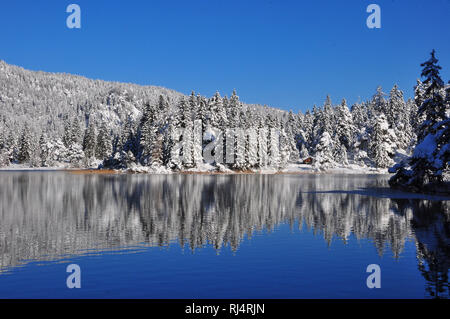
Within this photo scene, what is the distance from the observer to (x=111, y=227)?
25.8 metres

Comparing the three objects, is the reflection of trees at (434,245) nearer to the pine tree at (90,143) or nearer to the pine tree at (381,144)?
the pine tree at (381,144)

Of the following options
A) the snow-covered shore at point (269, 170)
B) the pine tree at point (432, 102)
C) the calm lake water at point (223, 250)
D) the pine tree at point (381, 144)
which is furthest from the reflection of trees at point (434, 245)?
the pine tree at point (381, 144)

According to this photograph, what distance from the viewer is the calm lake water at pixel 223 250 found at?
1433 centimetres

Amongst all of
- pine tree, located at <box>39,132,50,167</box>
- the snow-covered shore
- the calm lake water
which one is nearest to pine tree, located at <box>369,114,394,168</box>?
Answer: the snow-covered shore

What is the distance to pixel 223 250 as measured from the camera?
20250 mm

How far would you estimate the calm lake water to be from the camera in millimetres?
14328

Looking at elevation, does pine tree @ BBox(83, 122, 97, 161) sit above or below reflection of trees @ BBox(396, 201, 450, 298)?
above

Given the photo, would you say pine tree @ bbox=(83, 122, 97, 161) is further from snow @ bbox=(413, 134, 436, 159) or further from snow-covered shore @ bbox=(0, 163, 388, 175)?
snow @ bbox=(413, 134, 436, 159)

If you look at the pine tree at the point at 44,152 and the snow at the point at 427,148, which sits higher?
the pine tree at the point at 44,152

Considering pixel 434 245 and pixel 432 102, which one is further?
pixel 432 102

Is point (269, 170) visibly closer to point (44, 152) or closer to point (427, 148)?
point (427, 148)

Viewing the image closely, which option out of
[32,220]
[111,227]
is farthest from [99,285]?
[32,220]

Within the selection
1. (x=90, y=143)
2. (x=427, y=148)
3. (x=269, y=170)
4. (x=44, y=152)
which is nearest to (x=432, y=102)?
(x=427, y=148)
